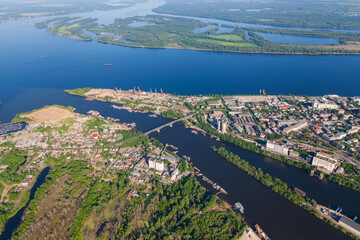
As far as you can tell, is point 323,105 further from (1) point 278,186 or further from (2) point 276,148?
(1) point 278,186

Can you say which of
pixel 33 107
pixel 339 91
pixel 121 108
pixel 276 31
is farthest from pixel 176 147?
pixel 276 31

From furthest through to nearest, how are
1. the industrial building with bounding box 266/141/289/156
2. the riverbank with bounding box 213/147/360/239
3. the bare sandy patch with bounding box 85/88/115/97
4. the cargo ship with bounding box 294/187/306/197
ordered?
the bare sandy patch with bounding box 85/88/115/97 < the industrial building with bounding box 266/141/289/156 < the cargo ship with bounding box 294/187/306/197 < the riverbank with bounding box 213/147/360/239

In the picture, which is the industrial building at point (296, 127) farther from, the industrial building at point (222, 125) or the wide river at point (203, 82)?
the industrial building at point (222, 125)

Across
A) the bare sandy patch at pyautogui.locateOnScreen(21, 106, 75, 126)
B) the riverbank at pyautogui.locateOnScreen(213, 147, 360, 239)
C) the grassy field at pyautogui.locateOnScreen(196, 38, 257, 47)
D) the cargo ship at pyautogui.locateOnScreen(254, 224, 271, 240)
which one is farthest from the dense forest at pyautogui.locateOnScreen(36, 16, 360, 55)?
the cargo ship at pyautogui.locateOnScreen(254, 224, 271, 240)

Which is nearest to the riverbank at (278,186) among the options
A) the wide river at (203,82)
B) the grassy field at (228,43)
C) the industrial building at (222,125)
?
the wide river at (203,82)

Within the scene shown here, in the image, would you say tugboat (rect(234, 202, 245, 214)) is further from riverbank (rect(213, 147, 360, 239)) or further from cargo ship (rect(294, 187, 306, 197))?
cargo ship (rect(294, 187, 306, 197))
